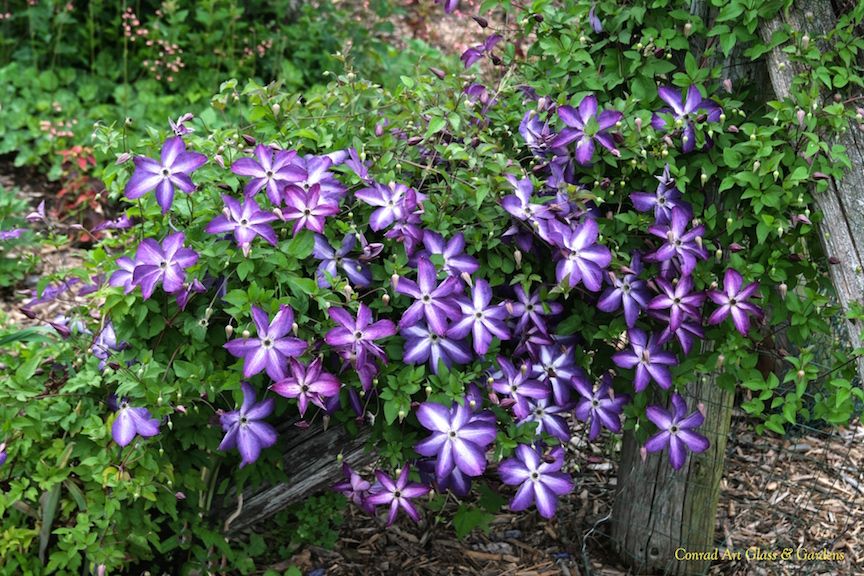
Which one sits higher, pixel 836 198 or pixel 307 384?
pixel 836 198

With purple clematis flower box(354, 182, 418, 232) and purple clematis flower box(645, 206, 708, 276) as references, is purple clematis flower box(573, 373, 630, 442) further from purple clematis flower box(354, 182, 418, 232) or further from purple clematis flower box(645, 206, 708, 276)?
purple clematis flower box(354, 182, 418, 232)

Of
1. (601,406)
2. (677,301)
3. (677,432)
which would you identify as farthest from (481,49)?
(677,432)

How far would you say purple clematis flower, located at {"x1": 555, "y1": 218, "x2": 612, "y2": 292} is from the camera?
73.4 inches

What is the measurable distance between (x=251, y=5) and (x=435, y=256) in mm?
3394

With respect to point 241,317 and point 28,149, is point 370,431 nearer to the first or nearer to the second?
point 241,317

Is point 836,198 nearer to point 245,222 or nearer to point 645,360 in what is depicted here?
point 645,360

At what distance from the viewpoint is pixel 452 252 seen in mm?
1893

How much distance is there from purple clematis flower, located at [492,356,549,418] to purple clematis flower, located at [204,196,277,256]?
526 mm

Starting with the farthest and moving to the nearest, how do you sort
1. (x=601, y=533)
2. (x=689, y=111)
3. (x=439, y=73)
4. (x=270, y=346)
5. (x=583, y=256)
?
(x=601, y=533) → (x=439, y=73) → (x=689, y=111) → (x=583, y=256) → (x=270, y=346)

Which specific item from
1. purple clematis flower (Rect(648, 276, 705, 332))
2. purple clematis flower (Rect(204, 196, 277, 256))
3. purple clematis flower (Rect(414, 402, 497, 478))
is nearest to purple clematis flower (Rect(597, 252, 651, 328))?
purple clematis flower (Rect(648, 276, 705, 332))

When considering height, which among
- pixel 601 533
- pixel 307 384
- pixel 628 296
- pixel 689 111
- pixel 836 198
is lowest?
pixel 601 533

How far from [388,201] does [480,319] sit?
0.97ft

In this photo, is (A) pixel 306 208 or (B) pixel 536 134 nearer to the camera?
(A) pixel 306 208

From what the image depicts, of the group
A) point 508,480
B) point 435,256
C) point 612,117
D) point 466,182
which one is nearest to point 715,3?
point 612,117
